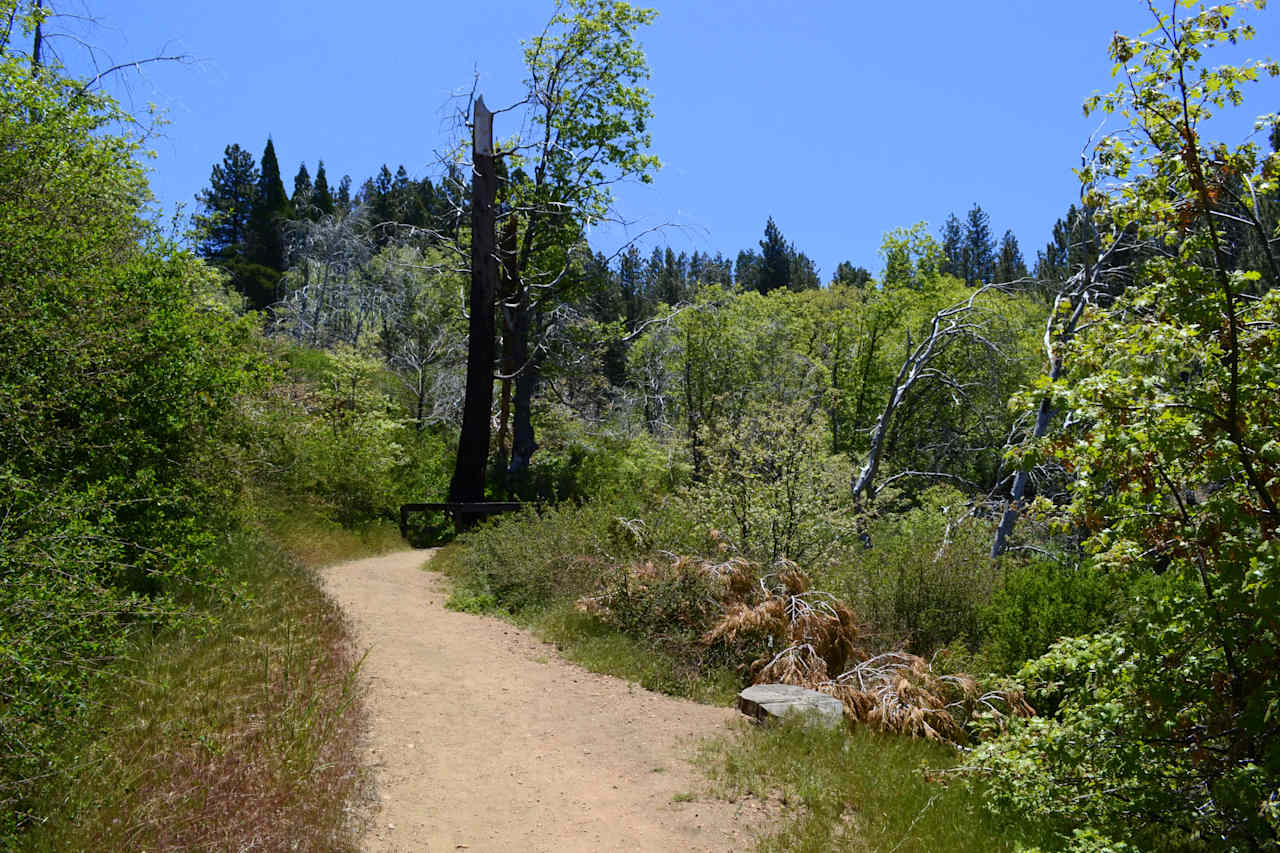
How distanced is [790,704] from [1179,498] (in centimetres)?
340

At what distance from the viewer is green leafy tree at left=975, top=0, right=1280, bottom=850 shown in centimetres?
305

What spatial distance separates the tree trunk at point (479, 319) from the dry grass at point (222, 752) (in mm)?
8494

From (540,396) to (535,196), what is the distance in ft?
18.9

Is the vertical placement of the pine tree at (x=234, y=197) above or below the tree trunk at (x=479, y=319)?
above

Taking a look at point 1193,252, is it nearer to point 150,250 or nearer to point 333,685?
point 333,685

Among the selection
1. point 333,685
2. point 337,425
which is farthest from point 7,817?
point 337,425

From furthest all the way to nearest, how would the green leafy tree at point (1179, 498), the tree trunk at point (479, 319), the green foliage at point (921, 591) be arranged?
the tree trunk at point (479, 319) < the green foliage at point (921, 591) < the green leafy tree at point (1179, 498)

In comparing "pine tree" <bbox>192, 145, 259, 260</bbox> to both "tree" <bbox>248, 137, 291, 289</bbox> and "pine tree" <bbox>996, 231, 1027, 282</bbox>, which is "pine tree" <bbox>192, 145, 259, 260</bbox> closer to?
"tree" <bbox>248, 137, 291, 289</bbox>

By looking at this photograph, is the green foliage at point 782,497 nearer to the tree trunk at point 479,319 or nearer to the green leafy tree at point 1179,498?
the green leafy tree at point 1179,498

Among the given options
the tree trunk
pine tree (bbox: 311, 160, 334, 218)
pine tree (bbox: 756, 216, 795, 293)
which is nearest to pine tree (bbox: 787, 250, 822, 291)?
pine tree (bbox: 756, 216, 795, 293)

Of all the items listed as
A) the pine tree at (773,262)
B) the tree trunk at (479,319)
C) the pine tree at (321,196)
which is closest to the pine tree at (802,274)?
the pine tree at (773,262)

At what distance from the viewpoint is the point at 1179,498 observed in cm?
339

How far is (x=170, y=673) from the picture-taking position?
197 inches

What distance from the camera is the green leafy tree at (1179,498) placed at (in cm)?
305
